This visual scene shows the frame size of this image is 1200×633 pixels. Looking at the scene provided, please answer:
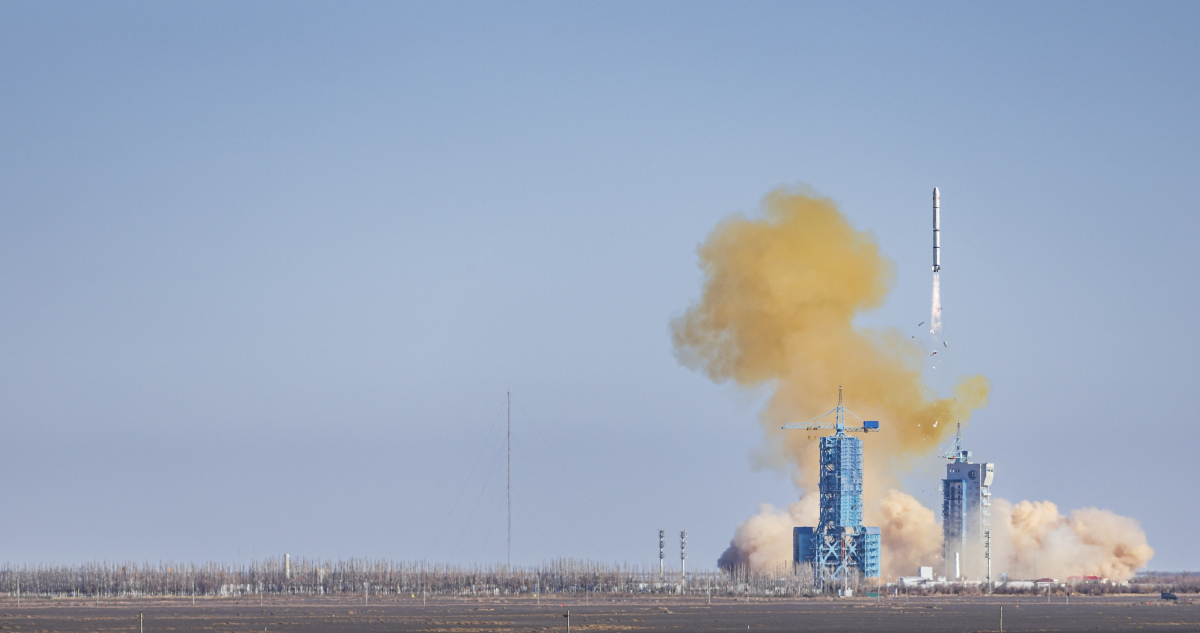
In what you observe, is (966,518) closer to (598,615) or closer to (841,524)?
(841,524)

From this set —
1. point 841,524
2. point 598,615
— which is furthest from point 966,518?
point 598,615

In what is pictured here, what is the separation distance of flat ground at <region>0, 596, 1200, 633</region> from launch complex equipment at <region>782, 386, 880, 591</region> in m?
10.1

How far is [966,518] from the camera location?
146375 mm

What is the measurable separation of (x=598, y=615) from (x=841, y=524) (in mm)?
41410

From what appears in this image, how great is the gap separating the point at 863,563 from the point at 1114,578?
28.8 meters

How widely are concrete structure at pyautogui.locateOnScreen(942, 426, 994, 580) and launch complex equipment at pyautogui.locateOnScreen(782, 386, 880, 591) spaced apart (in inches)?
439

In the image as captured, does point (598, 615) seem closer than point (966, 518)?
Yes

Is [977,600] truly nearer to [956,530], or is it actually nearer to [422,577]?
[956,530]

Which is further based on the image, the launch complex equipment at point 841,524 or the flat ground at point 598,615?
the launch complex equipment at point 841,524

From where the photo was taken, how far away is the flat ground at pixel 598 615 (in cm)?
8512

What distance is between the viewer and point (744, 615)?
323 feet

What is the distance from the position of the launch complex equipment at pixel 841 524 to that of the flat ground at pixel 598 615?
33.1 ft

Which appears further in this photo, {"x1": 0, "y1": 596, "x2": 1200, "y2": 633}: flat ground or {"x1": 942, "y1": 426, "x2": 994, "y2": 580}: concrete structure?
{"x1": 942, "y1": 426, "x2": 994, "y2": 580}: concrete structure

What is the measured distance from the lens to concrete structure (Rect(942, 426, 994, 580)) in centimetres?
14488
